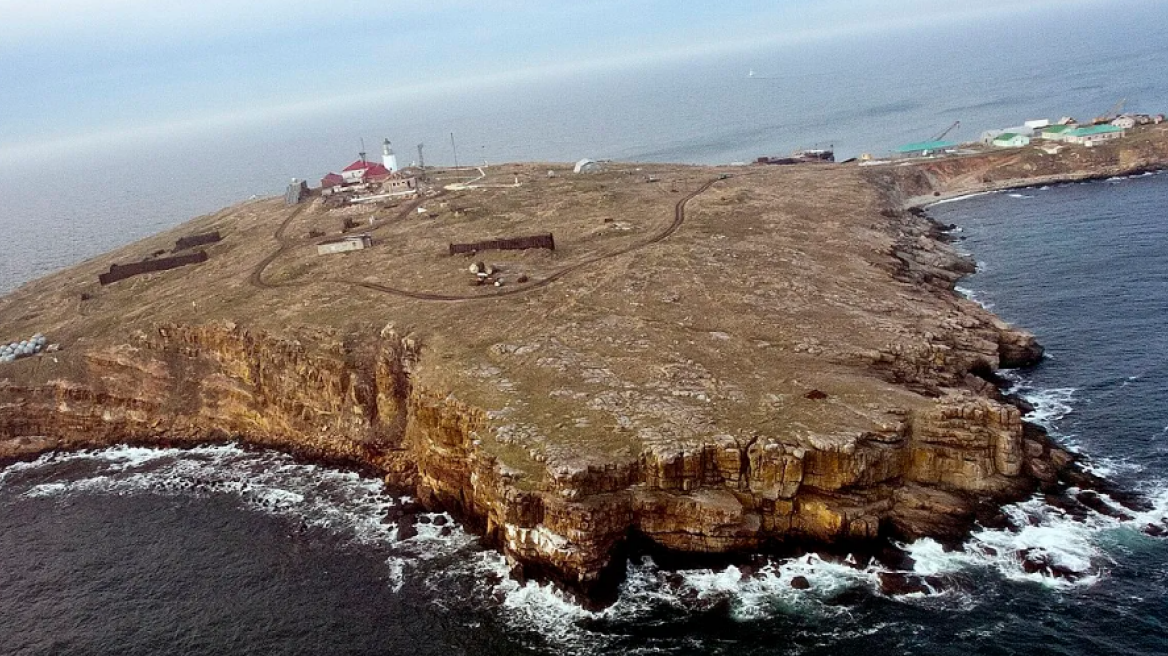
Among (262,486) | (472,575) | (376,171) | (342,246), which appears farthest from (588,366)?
(376,171)

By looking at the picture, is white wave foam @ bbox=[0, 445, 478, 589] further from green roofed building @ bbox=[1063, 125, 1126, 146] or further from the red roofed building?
green roofed building @ bbox=[1063, 125, 1126, 146]

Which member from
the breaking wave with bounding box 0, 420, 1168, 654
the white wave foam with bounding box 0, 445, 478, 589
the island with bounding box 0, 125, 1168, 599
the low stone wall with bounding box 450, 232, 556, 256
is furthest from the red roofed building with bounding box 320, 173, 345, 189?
the breaking wave with bounding box 0, 420, 1168, 654

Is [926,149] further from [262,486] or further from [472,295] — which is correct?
[262,486]

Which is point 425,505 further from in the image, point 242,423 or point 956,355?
point 956,355

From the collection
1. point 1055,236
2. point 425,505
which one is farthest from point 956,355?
point 1055,236

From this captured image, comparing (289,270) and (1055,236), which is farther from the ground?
(289,270)

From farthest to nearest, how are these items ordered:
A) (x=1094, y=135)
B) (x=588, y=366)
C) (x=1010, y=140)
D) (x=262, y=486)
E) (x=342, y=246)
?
(x=1010, y=140) < (x=1094, y=135) < (x=342, y=246) < (x=262, y=486) < (x=588, y=366)

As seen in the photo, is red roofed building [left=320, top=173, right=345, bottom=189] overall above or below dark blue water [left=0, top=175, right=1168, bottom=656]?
above
